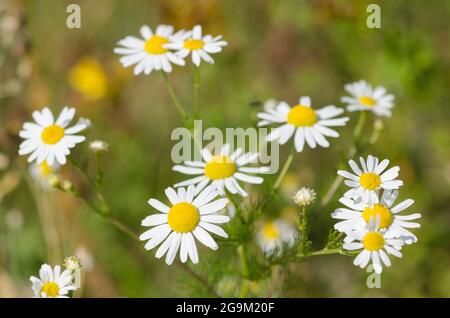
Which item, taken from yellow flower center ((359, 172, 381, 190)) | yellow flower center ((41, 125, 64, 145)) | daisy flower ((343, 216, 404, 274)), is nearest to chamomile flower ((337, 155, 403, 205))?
yellow flower center ((359, 172, 381, 190))

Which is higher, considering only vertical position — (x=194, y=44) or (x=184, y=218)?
(x=194, y=44)

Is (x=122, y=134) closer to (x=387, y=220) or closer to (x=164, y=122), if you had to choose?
(x=164, y=122)

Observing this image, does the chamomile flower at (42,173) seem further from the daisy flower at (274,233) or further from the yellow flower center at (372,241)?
the yellow flower center at (372,241)

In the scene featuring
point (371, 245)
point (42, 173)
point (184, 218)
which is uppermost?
point (42, 173)

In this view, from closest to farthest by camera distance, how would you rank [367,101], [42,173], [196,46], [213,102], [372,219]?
[372,219], [196,46], [367,101], [42,173], [213,102]

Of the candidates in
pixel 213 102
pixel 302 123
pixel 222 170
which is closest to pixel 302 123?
pixel 302 123

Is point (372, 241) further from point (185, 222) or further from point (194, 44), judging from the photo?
point (194, 44)

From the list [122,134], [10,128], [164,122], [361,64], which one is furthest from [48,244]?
[361,64]
